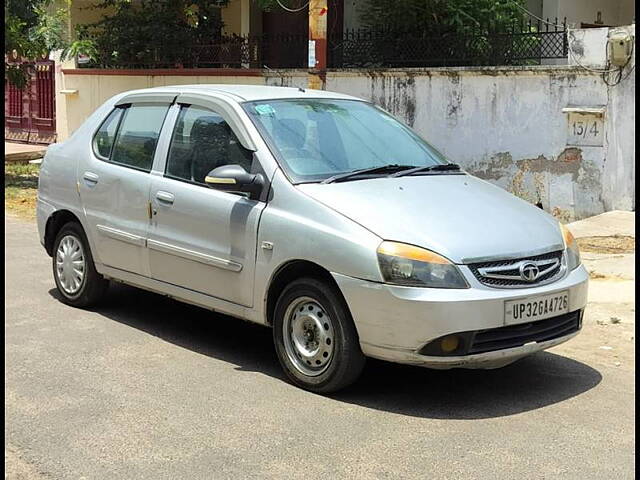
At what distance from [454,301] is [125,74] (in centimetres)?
1389

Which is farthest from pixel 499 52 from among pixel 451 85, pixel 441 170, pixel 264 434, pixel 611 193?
pixel 264 434

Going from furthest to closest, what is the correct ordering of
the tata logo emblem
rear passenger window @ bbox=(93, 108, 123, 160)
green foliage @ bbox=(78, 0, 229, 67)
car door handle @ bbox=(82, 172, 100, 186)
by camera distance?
green foliage @ bbox=(78, 0, 229, 67) < rear passenger window @ bbox=(93, 108, 123, 160) < car door handle @ bbox=(82, 172, 100, 186) < the tata logo emblem

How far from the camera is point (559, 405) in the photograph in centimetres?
484

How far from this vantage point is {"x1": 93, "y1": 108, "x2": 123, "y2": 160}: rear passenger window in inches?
259

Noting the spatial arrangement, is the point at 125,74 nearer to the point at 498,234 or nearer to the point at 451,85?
the point at 451,85

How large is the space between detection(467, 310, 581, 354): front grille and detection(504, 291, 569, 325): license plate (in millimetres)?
48

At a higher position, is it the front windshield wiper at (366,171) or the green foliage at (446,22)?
the green foliage at (446,22)

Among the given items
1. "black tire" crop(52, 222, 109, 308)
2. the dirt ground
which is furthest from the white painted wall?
"black tire" crop(52, 222, 109, 308)

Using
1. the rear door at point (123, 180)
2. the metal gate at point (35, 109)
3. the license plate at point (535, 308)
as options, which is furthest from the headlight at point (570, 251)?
the metal gate at point (35, 109)

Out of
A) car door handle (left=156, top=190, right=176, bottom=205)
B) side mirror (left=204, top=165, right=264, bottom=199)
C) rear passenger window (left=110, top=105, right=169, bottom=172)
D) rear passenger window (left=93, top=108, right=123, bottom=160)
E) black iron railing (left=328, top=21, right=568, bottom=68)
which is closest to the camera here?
side mirror (left=204, top=165, right=264, bottom=199)

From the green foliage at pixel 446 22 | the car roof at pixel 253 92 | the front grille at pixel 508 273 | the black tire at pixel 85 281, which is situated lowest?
the black tire at pixel 85 281

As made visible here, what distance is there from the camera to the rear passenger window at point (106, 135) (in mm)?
6590

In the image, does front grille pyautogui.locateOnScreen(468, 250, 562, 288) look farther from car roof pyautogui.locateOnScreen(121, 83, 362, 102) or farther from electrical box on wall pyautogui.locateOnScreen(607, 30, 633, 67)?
electrical box on wall pyautogui.locateOnScreen(607, 30, 633, 67)

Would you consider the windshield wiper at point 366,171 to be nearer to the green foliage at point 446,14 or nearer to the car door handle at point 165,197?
the car door handle at point 165,197
